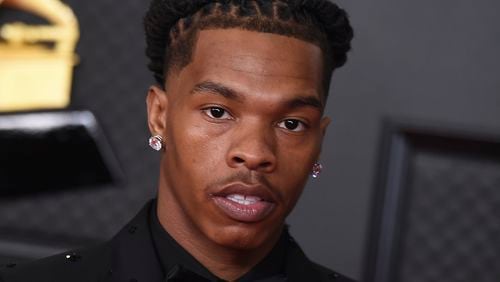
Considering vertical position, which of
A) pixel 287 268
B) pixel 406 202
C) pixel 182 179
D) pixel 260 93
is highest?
pixel 260 93

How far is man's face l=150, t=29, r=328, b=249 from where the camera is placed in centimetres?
129

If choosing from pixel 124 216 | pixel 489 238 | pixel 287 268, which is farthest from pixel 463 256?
pixel 287 268

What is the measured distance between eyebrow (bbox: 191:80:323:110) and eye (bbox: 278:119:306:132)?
0.02 metres

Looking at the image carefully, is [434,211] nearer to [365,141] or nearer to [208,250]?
[365,141]

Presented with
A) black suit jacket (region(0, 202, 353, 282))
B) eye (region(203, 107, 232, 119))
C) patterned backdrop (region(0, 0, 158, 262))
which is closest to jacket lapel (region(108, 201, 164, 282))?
black suit jacket (region(0, 202, 353, 282))

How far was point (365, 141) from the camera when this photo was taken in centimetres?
230

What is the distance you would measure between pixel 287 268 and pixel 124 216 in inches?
43.6

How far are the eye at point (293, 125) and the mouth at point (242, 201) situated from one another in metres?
0.10

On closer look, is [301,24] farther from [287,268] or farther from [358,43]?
[358,43]

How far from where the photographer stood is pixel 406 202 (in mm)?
2320

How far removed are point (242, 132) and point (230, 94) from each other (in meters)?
0.06

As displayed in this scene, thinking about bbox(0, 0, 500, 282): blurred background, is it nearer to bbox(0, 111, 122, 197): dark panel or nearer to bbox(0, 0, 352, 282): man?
bbox(0, 111, 122, 197): dark panel

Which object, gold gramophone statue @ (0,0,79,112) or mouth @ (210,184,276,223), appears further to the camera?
gold gramophone statue @ (0,0,79,112)

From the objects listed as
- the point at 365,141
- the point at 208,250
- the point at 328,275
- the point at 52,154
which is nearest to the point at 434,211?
the point at 365,141
